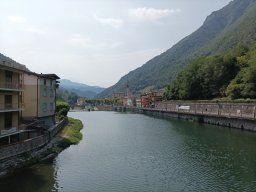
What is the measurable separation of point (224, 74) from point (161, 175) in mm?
86410

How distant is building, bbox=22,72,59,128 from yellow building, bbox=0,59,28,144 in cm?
614

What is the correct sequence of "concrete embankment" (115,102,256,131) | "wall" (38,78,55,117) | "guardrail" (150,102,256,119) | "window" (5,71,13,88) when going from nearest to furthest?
1. "window" (5,71,13,88)
2. "wall" (38,78,55,117)
3. "concrete embankment" (115,102,256,131)
4. "guardrail" (150,102,256,119)

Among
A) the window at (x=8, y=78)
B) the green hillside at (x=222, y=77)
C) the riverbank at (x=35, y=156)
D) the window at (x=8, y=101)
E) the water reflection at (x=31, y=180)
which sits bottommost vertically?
the water reflection at (x=31, y=180)

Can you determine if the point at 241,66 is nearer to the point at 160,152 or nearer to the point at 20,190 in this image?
the point at 160,152

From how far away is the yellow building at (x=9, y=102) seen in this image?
38781 millimetres

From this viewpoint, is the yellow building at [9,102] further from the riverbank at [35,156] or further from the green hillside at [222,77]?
the green hillside at [222,77]

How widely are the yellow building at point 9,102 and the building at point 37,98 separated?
242 inches

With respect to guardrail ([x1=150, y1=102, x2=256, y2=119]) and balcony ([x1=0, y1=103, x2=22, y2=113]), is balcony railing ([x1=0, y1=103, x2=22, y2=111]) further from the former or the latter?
guardrail ([x1=150, y1=102, x2=256, y2=119])

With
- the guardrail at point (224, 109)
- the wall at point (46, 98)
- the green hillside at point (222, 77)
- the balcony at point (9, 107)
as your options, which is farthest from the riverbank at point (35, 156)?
the green hillside at point (222, 77)

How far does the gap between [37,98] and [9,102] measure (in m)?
10.6

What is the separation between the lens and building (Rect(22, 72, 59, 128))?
5156cm

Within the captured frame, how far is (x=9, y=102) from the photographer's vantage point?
138 ft

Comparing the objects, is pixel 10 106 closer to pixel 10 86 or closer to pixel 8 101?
pixel 8 101

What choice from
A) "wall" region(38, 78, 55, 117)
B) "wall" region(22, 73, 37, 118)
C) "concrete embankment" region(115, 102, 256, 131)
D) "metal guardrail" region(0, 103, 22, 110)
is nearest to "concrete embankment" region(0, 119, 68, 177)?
"metal guardrail" region(0, 103, 22, 110)
